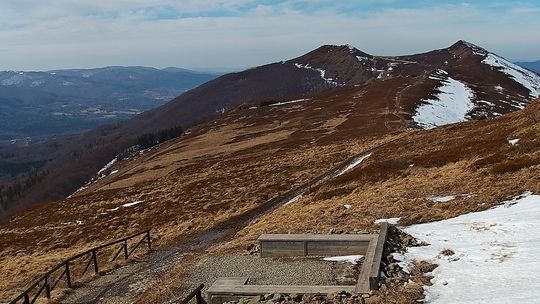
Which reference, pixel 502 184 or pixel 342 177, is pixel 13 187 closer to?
pixel 342 177

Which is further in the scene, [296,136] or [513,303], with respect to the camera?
[296,136]

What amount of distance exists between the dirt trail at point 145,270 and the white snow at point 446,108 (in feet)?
143

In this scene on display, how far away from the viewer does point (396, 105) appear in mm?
91625

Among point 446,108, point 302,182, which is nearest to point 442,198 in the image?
point 302,182

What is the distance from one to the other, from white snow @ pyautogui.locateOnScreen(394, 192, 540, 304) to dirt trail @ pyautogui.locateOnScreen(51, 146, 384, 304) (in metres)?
11.8

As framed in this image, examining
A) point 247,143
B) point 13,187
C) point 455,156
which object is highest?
point 455,156

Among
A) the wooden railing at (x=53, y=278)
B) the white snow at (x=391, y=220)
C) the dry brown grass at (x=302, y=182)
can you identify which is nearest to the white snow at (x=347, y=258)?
the dry brown grass at (x=302, y=182)

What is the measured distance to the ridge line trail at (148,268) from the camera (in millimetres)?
21531

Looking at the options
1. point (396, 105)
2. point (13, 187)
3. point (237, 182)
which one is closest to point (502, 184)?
point (237, 182)

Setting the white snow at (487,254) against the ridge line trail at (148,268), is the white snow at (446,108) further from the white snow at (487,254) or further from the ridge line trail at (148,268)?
the white snow at (487,254)

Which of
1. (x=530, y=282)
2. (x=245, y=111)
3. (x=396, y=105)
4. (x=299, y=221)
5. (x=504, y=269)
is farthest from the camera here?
(x=245, y=111)

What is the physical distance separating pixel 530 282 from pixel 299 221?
55.1ft

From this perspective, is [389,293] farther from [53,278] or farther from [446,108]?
[446,108]

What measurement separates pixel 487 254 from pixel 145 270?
55.4ft
